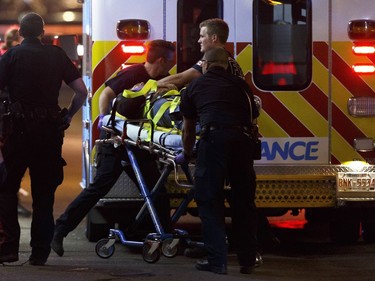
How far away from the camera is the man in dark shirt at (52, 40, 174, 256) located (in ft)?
27.4

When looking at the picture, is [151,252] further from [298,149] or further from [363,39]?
[363,39]

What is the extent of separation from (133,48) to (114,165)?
37.7 inches

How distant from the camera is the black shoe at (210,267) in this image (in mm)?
7426

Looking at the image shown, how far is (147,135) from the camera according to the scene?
25.9ft

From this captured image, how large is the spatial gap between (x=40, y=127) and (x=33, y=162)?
25cm

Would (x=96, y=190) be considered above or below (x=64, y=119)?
below

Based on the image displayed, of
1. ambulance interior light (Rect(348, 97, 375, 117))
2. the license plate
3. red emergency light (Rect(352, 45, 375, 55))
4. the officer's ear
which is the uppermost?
the officer's ear

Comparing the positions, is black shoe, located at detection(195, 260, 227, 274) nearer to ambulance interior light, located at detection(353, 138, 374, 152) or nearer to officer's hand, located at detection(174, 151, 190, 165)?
officer's hand, located at detection(174, 151, 190, 165)

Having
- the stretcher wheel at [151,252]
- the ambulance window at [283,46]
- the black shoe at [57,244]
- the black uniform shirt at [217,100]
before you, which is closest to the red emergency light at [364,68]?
the ambulance window at [283,46]

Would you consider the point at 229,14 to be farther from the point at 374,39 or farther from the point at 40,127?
the point at 40,127

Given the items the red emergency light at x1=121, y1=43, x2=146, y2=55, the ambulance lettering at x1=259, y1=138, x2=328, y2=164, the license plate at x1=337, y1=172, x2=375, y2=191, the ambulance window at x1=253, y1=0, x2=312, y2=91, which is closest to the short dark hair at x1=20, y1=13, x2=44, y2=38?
the red emergency light at x1=121, y1=43, x2=146, y2=55

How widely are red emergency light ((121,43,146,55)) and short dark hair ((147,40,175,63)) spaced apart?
0.88 feet

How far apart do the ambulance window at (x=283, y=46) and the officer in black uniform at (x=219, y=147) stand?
1374 millimetres

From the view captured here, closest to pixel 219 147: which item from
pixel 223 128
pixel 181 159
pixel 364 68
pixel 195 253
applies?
pixel 223 128
